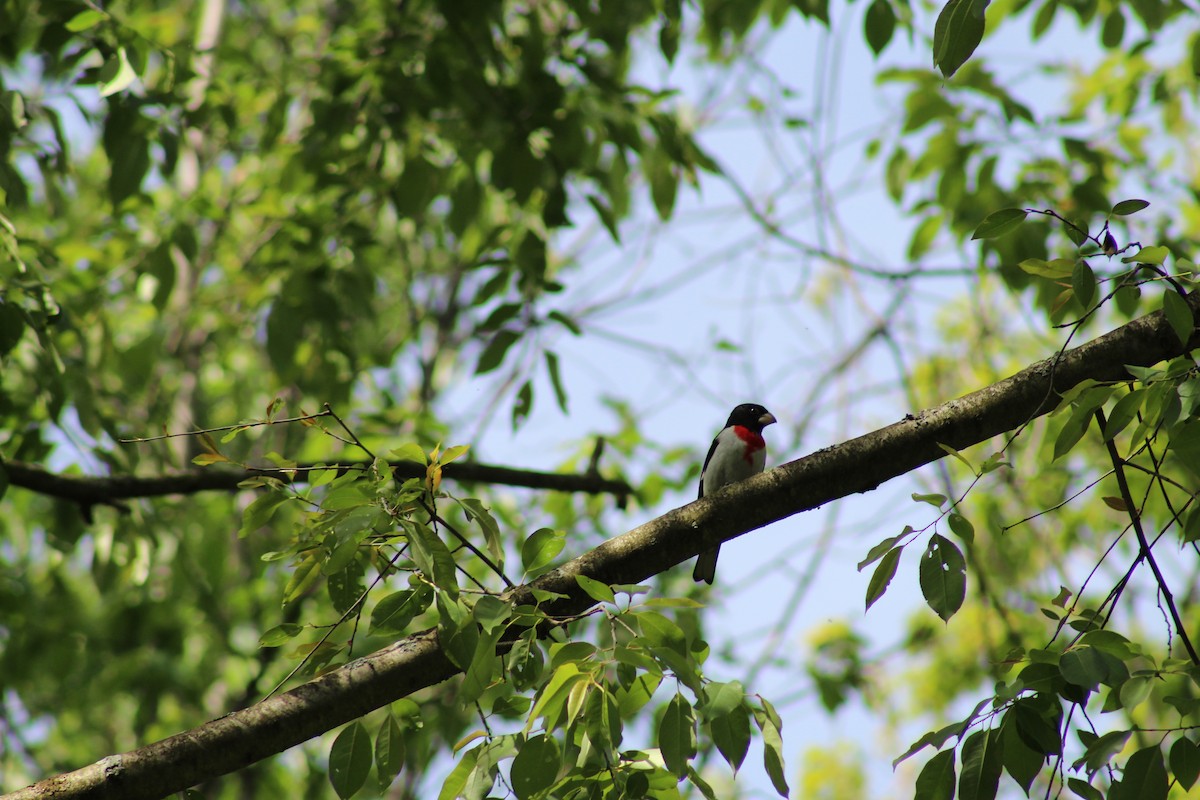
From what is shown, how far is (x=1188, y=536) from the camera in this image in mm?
1992

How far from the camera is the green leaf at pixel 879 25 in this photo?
3.68m

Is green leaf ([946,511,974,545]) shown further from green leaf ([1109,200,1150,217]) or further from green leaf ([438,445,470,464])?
green leaf ([438,445,470,464])

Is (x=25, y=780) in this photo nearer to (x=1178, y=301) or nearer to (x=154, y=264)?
(x=154, y=264)

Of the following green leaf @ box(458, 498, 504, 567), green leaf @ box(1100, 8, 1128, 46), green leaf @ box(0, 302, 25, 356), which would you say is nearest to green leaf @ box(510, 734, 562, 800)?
green leaf @ box(458, 498, 504, 567)

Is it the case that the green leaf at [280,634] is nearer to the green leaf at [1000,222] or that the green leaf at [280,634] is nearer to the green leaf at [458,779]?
the green leaf at [458,779]

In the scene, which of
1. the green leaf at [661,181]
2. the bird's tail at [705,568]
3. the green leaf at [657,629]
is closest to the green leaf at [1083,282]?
→ the green leaf at [657,629]

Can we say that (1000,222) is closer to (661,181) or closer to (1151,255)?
(1151,255)

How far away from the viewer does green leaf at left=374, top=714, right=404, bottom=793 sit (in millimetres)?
2184

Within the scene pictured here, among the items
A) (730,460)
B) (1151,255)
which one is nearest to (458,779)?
(1151,255)

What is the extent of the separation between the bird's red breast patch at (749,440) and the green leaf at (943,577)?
10.3ft

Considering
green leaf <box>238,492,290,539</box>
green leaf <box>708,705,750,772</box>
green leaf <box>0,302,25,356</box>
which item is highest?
green leaf <box>0,302,25,356</box>

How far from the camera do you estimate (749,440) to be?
520 cm

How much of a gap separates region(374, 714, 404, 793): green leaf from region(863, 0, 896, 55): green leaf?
2.89 meters

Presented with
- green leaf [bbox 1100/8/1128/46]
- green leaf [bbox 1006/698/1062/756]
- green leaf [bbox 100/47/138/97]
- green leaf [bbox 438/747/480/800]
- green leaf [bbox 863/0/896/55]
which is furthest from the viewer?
green leaf [bbox 1100/8/1128/46]
